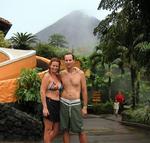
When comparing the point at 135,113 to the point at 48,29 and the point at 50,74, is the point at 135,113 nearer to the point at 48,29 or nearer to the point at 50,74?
the point at 50,74

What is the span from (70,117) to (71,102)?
0.24m

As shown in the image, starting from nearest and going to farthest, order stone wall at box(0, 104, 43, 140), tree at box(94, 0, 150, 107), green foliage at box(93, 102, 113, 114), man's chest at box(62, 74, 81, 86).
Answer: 1. man's chest at box(62, 74, 81, 86)
2. stone wall at box(0, 104, 43, 140)
3. tree at box(94, 0, 150, 107)
4. green foliage at box(93, 102, 113, 114)

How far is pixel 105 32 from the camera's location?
69.0 feet

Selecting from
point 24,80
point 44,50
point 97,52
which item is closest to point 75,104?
point 24,80

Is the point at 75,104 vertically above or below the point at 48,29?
below

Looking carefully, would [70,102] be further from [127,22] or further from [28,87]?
[127,22]

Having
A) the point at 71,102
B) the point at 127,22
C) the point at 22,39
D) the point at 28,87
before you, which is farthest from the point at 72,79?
the point at 22,39

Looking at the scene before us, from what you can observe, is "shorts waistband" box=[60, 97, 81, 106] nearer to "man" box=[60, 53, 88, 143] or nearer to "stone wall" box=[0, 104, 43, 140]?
"man" box=[60, 53, 88, 143]

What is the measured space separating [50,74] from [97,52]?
30599 millimetres

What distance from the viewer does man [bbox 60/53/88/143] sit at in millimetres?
8023

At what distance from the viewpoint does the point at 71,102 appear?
807cm

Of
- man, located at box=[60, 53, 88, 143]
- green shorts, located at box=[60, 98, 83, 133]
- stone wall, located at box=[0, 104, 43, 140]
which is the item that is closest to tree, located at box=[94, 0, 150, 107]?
stone wall, located at box=[0, 104, 43, 140]

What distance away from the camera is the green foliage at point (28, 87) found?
16016mm

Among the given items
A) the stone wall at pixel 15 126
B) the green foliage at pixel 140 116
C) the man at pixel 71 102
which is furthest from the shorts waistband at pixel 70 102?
the green foliage at pixel 140 116
